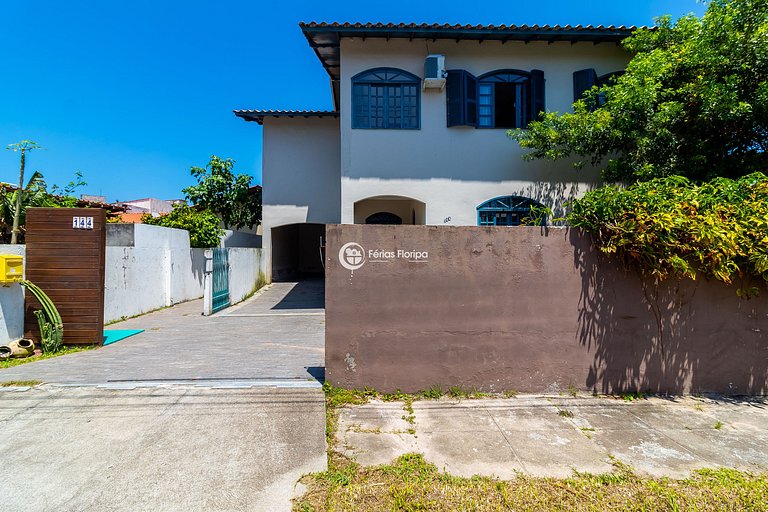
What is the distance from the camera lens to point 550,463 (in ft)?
9.98

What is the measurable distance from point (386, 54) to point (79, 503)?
34.3 ft

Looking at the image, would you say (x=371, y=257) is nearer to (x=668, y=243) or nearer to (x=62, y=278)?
(x=668, y=243)

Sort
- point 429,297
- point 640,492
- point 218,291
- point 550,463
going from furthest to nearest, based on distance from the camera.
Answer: point 218,291
point 429,297
point 550,463
point 640,492

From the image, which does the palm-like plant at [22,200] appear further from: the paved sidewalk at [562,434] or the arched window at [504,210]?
the arched window at [504,210]

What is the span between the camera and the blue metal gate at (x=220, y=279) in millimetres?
10461

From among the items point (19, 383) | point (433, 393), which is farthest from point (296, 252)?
point (433, 393)

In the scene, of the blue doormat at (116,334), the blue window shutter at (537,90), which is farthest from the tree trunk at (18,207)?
the blue window shutter at (537,90)

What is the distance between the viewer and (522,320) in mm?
4340

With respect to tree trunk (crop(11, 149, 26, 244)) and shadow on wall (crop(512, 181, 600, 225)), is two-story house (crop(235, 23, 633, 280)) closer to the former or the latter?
shadow on wall (crop(512, 181, 600, 225))

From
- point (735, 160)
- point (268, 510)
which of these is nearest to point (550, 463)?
point (268, 510)

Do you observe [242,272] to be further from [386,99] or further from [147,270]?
[386,99]

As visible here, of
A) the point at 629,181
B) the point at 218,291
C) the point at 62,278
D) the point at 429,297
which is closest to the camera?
the point at 429,297

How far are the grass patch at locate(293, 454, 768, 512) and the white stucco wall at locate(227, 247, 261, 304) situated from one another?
10.1 m

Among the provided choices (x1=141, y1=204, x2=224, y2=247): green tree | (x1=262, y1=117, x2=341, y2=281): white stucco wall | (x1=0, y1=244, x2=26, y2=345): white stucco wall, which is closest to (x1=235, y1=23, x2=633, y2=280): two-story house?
(x1=262, y1=117, x2=341, y2=281): white stucco wall
